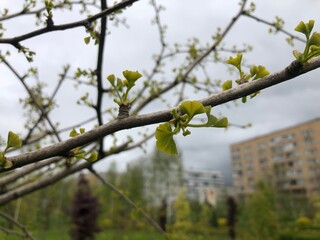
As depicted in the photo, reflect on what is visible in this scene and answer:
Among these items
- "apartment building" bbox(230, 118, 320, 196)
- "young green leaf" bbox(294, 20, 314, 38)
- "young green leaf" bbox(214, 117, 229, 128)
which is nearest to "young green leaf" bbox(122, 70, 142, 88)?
"young green leaf" bbox(214, 117, 229, 128)

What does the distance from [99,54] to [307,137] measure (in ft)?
246

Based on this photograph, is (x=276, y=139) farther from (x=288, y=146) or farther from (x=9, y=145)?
(x=9, y=145)

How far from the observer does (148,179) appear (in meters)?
45.1

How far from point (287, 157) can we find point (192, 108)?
80.6 metres

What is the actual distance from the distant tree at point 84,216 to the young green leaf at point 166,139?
53.3 ft

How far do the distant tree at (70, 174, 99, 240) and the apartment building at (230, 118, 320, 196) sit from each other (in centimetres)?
4825

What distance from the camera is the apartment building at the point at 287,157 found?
6806 cm

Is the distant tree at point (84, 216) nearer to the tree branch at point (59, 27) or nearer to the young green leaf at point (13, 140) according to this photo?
the tree branch at point (59, 27)

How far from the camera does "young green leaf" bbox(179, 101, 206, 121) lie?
30.8 inches

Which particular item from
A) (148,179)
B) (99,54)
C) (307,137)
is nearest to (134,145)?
(99,54)

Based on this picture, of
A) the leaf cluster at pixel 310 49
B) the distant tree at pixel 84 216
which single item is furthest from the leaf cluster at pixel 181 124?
the distant tree at pixel 84 216

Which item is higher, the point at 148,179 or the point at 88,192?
the point at 148,179

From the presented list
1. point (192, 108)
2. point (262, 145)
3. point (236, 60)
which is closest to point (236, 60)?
point (236, 60)

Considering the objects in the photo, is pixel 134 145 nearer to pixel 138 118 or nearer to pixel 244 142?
pixel 138 118
